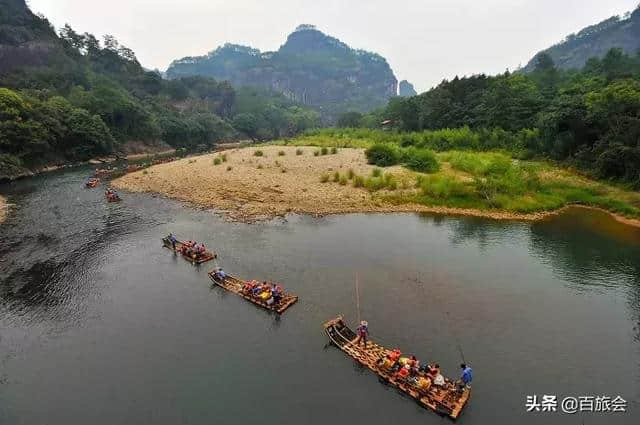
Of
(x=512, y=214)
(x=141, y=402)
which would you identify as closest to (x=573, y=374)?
(x=141, y=402)

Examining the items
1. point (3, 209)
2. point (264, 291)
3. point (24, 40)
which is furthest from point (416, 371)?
point (24, 40)

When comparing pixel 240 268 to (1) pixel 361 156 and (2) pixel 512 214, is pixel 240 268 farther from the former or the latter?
(1) pixel 361 156

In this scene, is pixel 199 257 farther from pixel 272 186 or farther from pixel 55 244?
pixel 272 186

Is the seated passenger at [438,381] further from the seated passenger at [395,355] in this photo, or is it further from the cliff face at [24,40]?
the cliff face at [24,40]

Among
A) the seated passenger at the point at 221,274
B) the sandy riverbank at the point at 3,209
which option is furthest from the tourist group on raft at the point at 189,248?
the sandy riverbank at the point at 3,209

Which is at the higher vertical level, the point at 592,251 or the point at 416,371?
the point at 416,371

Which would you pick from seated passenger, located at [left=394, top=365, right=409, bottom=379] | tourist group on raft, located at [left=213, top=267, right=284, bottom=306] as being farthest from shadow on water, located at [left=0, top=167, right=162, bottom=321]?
seated passenger, located at [left=394, top=365, right=409, bottom=379]
